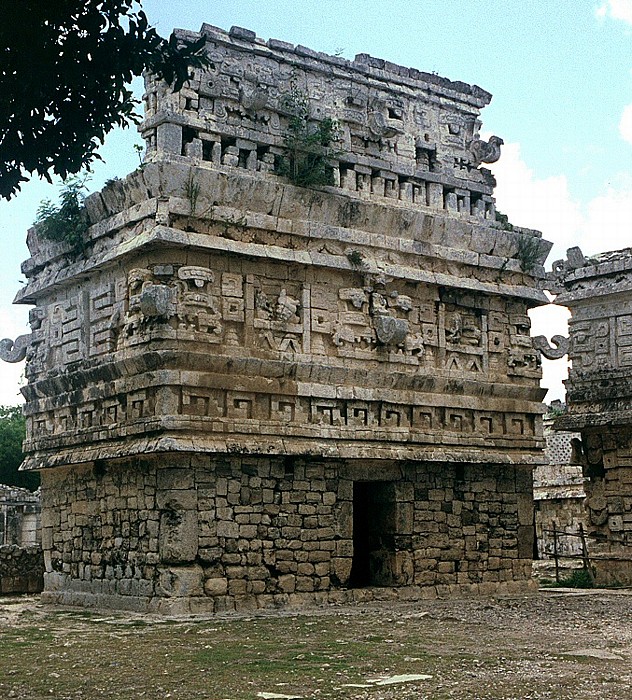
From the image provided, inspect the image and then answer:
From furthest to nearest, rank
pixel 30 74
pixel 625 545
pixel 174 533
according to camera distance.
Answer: pixel 625 545 → pixel 174 533 → pixel 30 74

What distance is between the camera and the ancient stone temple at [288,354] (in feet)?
45.4

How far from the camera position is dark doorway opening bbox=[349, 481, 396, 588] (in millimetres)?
15547

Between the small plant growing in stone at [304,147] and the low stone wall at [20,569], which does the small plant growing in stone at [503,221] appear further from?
the low stone wall at [20,569]

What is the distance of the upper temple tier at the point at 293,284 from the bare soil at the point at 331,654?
2.38 m

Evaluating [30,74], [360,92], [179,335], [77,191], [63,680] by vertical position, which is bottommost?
[63,680]

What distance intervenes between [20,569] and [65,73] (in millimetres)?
11063

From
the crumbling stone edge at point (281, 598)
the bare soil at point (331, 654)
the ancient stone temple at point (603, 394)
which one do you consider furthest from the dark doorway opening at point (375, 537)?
the ancient stone temple at point (603, 394)

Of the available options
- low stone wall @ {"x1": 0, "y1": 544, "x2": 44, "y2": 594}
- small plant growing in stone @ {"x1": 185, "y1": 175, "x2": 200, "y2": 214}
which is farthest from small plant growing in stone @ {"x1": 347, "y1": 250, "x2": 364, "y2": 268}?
low stone wall @ {"x1": 0, "y1": 544, "x2": 44, "y2": 594}

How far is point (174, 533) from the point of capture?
13359mm

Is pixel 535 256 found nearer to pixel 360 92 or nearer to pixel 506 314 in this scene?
pixel 506 314

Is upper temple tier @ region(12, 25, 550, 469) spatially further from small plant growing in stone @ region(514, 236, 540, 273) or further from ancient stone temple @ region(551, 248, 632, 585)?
ancient stone temple @ region(551, 248, 632, 585)


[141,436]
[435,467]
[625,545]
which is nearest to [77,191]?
[141,436]

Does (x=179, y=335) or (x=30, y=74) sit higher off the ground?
(x=30, y=74)

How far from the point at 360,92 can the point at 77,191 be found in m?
4.33
